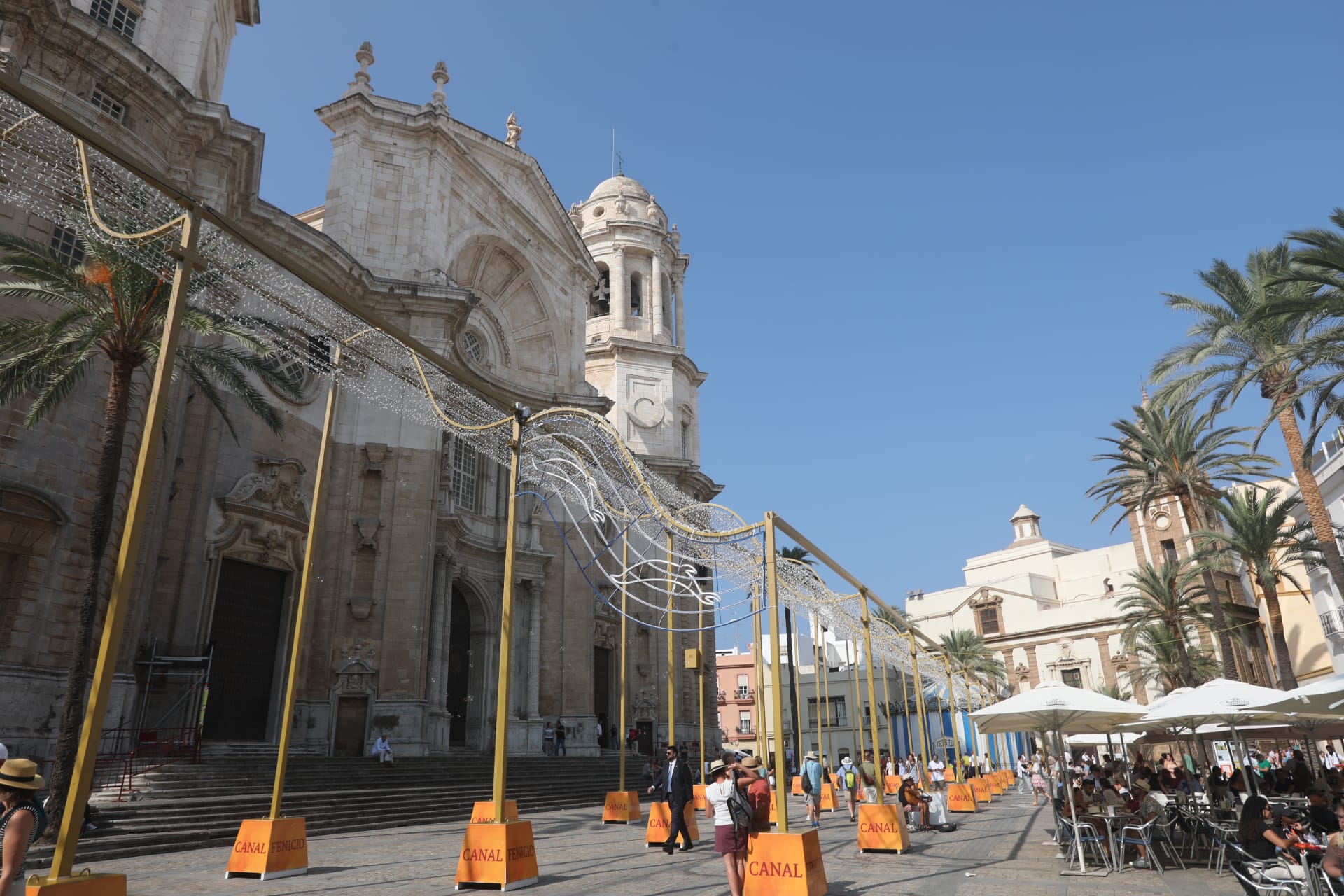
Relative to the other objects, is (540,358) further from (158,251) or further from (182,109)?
(158,251)

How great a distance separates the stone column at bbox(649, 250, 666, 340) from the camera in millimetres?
45906

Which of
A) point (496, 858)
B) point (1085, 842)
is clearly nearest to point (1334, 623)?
point (1085, 842)

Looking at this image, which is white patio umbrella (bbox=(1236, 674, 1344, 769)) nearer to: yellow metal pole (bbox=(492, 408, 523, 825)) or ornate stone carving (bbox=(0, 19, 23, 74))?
yellow metal pole (bbox=(492, 408, 523, 825))

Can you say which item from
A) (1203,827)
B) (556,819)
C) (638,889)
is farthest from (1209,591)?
(638,889)

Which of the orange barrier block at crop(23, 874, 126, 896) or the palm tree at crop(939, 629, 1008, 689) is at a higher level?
the palm tree at crop(939, 629, 1008, 689)

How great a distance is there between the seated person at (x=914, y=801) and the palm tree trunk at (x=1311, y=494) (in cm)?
1422

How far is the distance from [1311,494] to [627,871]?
22128mm

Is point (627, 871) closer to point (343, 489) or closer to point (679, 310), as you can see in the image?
point (343, 489)

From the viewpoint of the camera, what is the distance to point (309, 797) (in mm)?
16359

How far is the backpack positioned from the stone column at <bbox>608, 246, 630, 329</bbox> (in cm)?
3785

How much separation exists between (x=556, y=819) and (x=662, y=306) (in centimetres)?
3224

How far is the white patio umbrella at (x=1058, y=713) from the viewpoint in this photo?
530 inches

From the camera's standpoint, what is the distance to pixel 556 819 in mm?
18516

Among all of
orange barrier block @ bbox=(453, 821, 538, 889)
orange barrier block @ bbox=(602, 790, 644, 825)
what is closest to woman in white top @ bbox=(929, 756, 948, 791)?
orange barrier block @ bbox=(602, 790, 644, 825)
